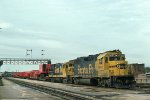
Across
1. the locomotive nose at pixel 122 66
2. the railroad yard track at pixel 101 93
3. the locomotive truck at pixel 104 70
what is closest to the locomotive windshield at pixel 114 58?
the locomotive truck at pixel 104 70

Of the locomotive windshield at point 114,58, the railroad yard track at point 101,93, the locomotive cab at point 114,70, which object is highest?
the locomotive windshield at point 114,58

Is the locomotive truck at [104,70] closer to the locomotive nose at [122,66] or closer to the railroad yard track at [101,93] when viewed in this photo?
the locomotive nose at [122,66]

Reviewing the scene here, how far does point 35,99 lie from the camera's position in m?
25.0

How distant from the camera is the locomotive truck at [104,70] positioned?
117 feet

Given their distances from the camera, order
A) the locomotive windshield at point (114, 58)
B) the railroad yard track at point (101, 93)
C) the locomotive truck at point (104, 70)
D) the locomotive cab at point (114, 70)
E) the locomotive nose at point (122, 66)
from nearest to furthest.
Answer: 1. the railroad yard track at point (101, 93)
2. the locomotive cab at point (114, 70)
3. the locomotive truck at point (104, 70)
4. the locomotive nose at point (122, 66)
5. the locomotive windshield at point (114, 58)

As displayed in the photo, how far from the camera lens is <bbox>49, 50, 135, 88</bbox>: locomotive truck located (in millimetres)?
35766

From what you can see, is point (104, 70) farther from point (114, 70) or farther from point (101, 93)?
A: point (101, 93)

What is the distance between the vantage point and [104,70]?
126 ft

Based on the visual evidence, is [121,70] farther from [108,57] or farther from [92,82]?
[92,82]

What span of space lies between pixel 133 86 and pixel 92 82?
8580mm

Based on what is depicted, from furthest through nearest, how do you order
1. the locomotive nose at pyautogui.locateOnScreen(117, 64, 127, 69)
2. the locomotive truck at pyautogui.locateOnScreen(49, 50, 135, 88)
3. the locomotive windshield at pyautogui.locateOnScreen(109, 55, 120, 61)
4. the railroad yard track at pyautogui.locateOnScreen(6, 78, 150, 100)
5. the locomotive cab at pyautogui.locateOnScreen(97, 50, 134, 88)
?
Answer: 1. the locomotive windshield at pyautogui.locateOnScreen(109, 55, 120, 61)
2. the locomotive nose at pyautogui.locateOnScreen(117, 64, 127, 69)
3. the locomotive truck at pyautogui.locateOnScreen(49, 50, 135, 88)
4. the locomotive cab at pyautogui.locateOnScreen(97, 50, 134, 88)
5. the railroad yard track at pyautogui.locateOnScreen(6, 78, 150, 100)

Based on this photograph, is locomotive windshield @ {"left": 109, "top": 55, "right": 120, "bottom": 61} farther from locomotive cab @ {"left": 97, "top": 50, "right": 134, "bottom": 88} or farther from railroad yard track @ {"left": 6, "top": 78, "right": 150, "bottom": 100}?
railroad yard track @ {"left": 6, "top": 78, "right": 150, "bottom": 100}

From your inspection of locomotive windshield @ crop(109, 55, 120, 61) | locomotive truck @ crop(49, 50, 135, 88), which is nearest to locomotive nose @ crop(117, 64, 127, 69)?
locomotive truck @ crop(49, 50, 135, 88)

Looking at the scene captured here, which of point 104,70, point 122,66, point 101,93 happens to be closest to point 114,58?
point 104,70
